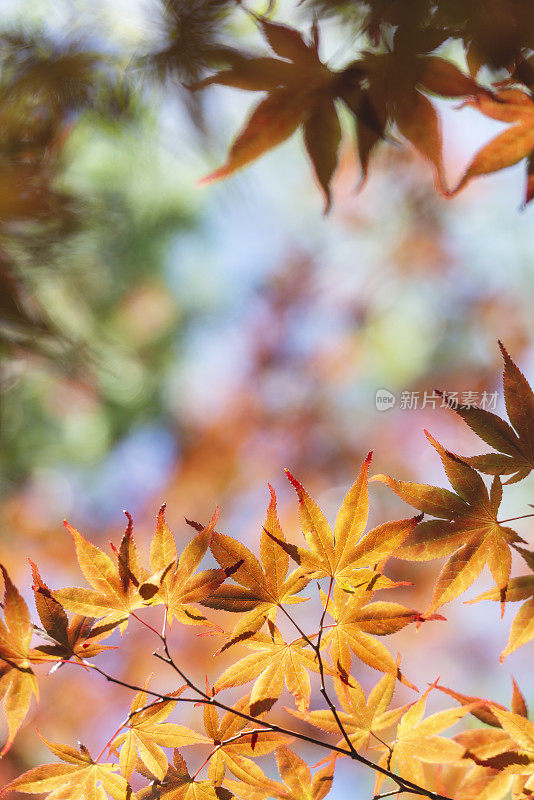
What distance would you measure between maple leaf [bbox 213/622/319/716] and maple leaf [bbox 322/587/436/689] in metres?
0.02

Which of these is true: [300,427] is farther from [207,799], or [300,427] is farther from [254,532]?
[207,799]

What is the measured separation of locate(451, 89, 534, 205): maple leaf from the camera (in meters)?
0.40

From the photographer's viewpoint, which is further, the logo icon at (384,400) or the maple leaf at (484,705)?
the logo icon at (384,400)

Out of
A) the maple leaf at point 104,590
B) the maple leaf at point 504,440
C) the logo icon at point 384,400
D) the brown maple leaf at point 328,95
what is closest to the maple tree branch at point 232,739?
the maple leaf at point 104,590

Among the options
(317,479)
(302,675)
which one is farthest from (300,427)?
(302,675)

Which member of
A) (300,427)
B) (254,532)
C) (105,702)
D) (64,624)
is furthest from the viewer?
(300,427)

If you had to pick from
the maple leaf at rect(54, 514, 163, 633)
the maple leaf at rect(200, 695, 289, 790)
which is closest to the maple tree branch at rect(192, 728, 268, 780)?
the maple leaf at rect(200, 695, 289, 790)

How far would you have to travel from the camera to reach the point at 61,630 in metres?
0.33

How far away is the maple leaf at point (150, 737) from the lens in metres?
0.34

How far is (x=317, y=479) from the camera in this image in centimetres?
199

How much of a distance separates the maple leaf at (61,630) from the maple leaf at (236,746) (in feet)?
0.29

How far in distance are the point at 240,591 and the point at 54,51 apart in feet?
2.47

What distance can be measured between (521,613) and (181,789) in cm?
25

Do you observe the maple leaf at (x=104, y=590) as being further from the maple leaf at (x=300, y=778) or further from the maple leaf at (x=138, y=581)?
the maple leaf at (x=300, y=778)
